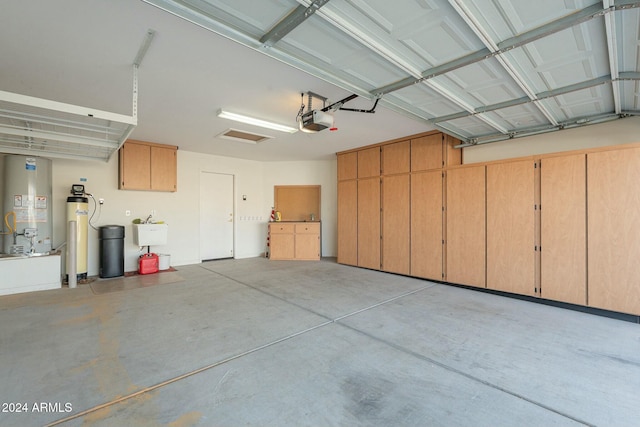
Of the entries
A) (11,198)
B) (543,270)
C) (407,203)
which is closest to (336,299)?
(407,203)

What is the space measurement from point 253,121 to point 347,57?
2.38 metres

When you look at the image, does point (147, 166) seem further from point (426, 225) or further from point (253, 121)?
point (426, 225)

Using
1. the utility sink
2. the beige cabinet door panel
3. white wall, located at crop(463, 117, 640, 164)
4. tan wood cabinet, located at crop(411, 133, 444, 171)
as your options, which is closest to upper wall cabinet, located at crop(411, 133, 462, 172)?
tan wood cabinet, located at crop(411, 133, 444, 171)

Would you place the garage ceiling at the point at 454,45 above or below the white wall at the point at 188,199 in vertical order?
above

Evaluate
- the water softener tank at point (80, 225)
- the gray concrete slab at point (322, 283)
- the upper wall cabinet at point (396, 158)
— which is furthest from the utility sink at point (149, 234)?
the upper wall cabinet at point (396, 158)

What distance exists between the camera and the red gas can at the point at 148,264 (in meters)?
5.48

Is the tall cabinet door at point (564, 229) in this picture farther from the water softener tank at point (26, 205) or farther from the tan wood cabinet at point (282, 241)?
the water softener tank at point (26, 205)

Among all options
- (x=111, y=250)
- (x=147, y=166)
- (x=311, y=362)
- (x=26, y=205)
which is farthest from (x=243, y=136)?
(x=311, y=362)

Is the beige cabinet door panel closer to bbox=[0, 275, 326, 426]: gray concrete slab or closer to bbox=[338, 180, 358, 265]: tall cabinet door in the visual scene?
bbox=[338, 180, 358, 265]: tall cabinet door

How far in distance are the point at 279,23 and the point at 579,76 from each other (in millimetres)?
2797

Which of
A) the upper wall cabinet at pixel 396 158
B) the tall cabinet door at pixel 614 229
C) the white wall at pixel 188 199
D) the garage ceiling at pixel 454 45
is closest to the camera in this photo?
the garage ceiling at pixel 454 45

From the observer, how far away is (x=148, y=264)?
554cm

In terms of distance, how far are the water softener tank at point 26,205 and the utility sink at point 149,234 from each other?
4.29 feet

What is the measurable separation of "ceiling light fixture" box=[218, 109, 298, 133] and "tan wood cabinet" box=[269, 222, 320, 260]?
305 centimetres
